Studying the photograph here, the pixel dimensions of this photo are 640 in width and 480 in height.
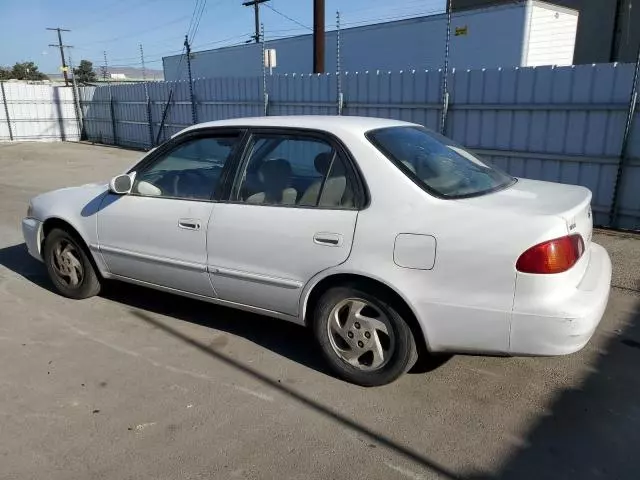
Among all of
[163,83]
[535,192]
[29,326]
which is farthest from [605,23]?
[29,326]

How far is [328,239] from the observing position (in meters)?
3.15

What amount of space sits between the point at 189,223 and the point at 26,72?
292ft

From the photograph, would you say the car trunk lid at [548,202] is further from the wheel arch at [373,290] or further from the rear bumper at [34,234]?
the rear bumper at [34,234]

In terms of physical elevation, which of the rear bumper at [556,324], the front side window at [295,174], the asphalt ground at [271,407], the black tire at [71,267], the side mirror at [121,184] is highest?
the front side window at [295,174]

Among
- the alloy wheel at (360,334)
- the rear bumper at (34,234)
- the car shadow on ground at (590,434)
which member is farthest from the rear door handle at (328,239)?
the rear bumper at (34,234)

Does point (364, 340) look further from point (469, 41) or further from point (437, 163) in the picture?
point (469, 41)

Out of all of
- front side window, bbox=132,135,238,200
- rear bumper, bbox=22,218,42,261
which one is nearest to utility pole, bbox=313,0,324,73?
rear bumper, bbox=22,218,42,261

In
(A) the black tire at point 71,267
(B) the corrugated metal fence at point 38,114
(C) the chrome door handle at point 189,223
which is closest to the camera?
(C) the chrome door handle at point 189,223

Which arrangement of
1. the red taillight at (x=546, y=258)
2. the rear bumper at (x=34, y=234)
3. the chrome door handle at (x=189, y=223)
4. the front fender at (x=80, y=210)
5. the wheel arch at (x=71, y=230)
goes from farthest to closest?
the rear bumper at (x=34, y=234)
the wheel arch at (x=71, y=230)
the front fender at (x=80, y=210)
the chrome door handle at (x=189, y=223)
the red taillight at (x=546, y=258)

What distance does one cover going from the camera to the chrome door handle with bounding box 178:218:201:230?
369cm

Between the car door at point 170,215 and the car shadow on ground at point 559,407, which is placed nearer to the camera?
the car shadow on ground at point 559,407

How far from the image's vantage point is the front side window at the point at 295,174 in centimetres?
326

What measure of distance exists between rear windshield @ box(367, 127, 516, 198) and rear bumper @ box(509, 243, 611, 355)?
77 centimetres

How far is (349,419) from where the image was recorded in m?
2.96
